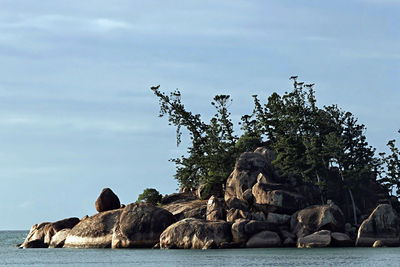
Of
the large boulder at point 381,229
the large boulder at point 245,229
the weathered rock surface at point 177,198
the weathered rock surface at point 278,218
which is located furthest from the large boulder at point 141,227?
the large boulder at point 381,229

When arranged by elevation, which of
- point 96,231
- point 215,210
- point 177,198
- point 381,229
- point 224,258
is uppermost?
point 177,198

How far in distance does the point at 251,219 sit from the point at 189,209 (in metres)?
9.01

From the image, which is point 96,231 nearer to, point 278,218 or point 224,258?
point 278,218

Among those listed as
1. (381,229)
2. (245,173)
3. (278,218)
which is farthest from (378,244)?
(245,173)

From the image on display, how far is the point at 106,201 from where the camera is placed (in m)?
78.8

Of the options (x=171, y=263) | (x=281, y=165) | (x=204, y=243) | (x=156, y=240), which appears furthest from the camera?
(x=281, y=165)

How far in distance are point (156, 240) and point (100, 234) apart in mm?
7546

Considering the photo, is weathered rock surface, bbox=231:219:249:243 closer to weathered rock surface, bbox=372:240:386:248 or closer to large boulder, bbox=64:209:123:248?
weathered rock surface, bbox=372:240:386:248

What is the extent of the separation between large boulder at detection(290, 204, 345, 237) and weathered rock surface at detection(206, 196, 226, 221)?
7.25 m

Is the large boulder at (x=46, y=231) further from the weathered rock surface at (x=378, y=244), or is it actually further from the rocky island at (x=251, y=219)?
the weathered rock surface at (x=378, y=244)

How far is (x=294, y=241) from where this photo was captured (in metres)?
65.2

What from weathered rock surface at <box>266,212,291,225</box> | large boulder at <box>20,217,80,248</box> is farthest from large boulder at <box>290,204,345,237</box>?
large boulder at <box>20,217,80,248</box>

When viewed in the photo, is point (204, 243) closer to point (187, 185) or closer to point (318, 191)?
point (318, 191)

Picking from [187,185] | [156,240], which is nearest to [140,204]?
[156,240]
